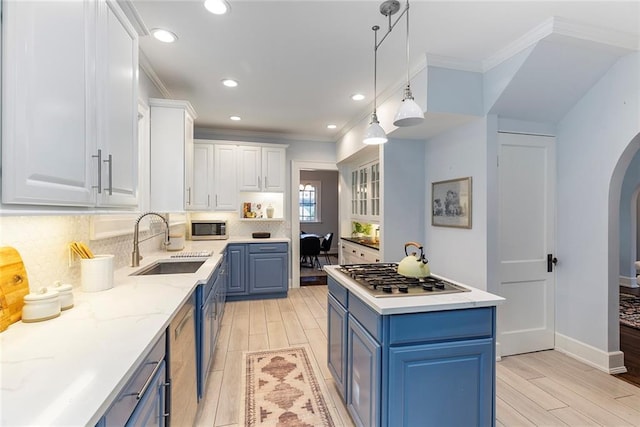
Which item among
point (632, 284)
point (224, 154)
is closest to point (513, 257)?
point (224, 154)

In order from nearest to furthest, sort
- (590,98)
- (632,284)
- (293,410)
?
(293,410) < (590,98) < (632,284)

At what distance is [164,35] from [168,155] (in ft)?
3.53

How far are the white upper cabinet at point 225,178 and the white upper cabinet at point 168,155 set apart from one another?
1797mm

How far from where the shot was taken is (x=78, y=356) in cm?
94

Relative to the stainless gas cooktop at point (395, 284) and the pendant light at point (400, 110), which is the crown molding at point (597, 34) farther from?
the stainless gas cooktop at point (395, 284)

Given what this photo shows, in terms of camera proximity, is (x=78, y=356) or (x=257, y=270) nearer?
(x=78, y=356)

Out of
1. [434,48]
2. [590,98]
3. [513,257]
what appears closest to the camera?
[434,48]

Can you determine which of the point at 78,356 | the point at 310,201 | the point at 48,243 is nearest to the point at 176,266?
the point at 48,243

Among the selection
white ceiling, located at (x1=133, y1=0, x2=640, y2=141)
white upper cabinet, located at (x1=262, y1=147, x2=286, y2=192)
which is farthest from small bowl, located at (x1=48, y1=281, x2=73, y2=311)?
white upper cabinet, located at (x1=262, y1=147, x2=286, y2=192)

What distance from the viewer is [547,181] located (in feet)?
9.77

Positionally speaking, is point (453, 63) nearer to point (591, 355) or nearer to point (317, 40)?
point (317, 40)

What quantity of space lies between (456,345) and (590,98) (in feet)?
8.83

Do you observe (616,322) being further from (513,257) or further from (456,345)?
(456,345)

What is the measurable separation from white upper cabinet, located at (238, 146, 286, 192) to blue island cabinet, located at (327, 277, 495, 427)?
3673mm
